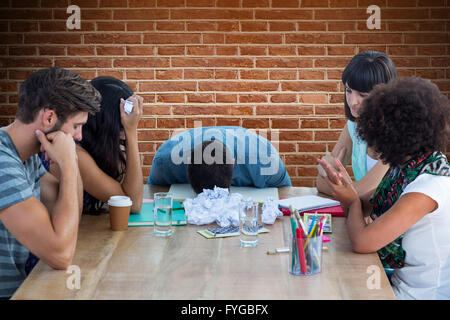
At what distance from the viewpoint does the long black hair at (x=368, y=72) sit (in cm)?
244

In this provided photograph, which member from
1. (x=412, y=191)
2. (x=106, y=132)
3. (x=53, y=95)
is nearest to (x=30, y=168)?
(x=53, y=95)

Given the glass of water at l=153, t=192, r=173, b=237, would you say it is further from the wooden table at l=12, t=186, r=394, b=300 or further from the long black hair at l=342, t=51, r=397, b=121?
the long black hair at l=342, t=51, r=397, b=121

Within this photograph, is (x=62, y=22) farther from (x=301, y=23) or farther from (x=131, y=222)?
(x=131, y=222)

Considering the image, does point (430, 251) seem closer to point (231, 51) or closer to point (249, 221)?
point (249, 221)

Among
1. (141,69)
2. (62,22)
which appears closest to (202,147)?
(141,69)

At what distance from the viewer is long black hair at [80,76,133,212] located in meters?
2.19

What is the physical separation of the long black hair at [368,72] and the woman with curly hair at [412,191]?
647 mm

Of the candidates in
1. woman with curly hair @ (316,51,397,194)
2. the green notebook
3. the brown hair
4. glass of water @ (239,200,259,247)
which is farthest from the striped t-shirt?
woman with curly hair @ (316,51,397,194)

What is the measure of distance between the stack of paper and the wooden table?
9.7 inches

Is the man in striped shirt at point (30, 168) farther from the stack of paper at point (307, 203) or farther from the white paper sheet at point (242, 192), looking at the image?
the stack of paper at point (307, 203)

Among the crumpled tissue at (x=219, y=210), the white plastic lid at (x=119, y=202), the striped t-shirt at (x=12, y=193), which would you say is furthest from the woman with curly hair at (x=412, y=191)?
the striped t-shirt at (x=12, y=193)

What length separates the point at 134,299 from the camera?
1.37 m

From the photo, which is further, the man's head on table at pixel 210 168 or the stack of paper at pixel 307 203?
the man's head on table at pixel 210 168

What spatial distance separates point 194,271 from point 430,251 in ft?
2.41
